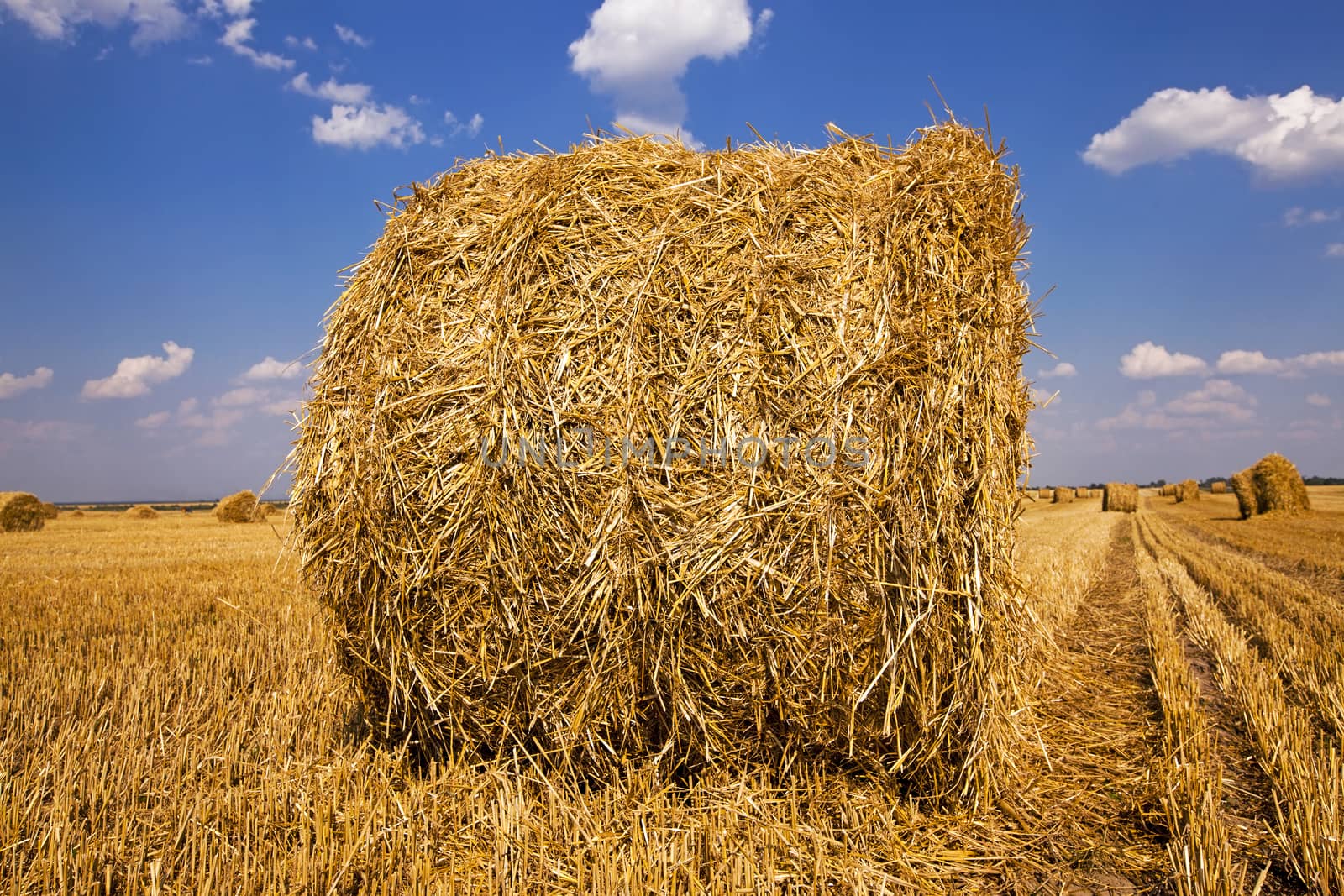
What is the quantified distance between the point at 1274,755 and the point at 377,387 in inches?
180

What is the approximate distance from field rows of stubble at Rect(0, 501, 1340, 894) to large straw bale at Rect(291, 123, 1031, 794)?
26 cm

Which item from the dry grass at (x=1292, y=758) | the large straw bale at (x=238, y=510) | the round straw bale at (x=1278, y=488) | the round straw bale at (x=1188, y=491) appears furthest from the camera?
the round straw bale at (x=1188, y=491)

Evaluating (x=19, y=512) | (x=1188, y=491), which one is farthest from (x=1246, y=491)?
(x=19, y=512)

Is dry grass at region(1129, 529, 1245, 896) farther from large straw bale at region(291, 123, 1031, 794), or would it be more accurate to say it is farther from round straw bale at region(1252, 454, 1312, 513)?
round straw bale at region(1252, 454, 1312, 513)

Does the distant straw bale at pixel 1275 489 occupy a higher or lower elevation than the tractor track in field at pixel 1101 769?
higher

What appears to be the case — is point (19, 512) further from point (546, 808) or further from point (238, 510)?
point (546, 808)

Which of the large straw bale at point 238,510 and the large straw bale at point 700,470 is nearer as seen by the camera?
the large straw bale at point 700,470

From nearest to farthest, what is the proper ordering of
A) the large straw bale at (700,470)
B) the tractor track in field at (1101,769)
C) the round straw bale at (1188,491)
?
1. the tractor track in field at (1101,769)
2. the large straw bale at (700,470)
3. the round straw bale at (1188,491)

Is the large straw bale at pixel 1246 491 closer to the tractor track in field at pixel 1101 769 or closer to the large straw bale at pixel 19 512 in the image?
the tractor track in field at pixel 1101 769

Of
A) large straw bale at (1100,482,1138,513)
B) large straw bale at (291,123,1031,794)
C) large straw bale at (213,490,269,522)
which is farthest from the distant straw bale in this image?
large straw bale at (213,490,269,522)

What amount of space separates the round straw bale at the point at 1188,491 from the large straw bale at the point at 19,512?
40262mm

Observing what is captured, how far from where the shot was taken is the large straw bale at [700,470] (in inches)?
116

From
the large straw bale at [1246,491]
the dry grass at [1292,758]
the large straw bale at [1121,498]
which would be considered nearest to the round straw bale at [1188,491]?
the large straw bale at [1121,498]

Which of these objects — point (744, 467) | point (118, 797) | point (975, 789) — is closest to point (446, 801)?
point (118, 797)
